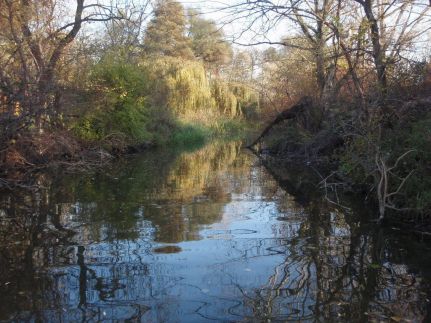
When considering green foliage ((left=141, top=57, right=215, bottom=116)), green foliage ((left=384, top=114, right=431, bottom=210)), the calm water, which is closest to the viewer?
the calm water

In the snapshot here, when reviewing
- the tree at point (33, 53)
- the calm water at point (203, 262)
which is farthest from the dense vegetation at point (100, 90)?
the calm water at point (203, 262)

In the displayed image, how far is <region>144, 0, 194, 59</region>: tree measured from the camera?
40.6 metres

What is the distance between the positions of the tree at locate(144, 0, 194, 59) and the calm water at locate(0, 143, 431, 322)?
1203 inches

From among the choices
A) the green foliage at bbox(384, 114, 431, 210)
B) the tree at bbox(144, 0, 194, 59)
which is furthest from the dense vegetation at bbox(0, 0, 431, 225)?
the tree at bbox(144, 0, 194, 59)

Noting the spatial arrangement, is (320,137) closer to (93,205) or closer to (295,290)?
(93,205)

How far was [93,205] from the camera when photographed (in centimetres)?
1049

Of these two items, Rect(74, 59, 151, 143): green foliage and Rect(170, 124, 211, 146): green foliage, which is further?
Rect(170, 124, 211, 146): green foliage

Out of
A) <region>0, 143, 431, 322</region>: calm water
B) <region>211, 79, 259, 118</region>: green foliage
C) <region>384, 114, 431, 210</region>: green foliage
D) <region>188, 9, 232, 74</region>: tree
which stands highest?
<region>188, 9, 232, 74</region>: tree

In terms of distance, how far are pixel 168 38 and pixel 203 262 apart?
128 ft

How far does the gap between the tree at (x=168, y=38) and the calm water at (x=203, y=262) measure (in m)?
30.6

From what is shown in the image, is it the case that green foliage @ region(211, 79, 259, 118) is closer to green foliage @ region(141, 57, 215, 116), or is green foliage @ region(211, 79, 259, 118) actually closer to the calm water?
green foliage @ region(141, 57, 215, 116)

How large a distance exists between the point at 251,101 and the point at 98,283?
3871cm

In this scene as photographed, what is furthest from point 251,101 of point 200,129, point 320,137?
point 320,137

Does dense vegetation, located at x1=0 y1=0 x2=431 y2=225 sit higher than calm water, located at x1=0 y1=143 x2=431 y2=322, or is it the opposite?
dense vegetation, located at x1=0 y1=0 x2=431 y2=225
